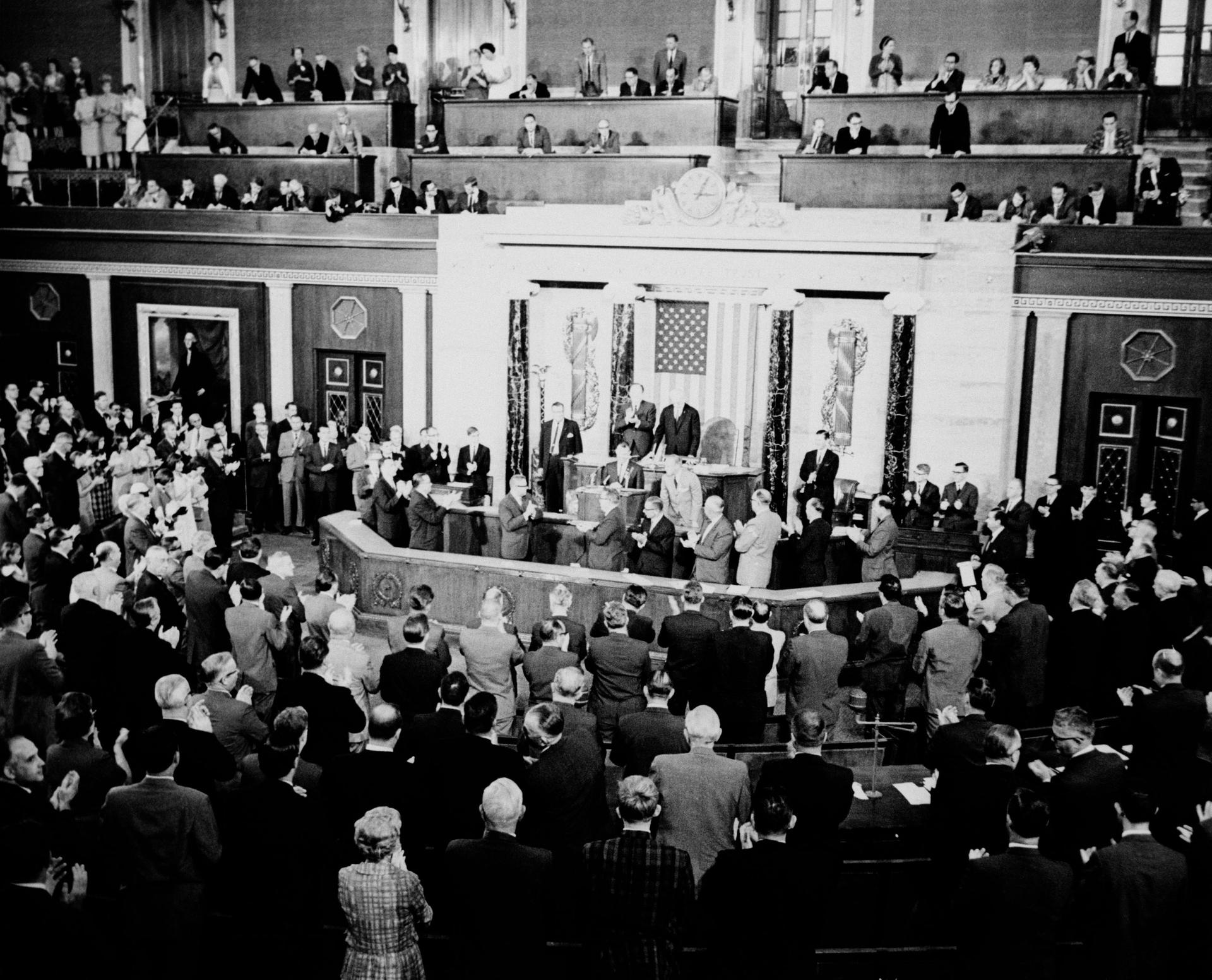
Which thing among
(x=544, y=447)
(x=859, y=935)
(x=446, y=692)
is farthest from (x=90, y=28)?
(x=859, y=935)

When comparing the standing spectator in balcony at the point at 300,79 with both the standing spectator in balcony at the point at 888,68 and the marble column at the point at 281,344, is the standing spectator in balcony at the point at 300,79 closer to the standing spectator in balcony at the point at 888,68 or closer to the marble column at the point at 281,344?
the marble column at the point at 281,344

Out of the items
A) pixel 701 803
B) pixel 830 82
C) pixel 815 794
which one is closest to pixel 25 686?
pixel 701 803

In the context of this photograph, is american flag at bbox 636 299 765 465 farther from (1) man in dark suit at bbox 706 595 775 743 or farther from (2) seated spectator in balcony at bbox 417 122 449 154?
(1) man in dark suit at bbox 706 595 775 743

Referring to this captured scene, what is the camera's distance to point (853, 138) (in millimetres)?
16516

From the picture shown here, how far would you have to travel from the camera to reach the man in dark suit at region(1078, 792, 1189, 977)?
5.41 meters

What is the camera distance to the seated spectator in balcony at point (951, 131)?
1594cm

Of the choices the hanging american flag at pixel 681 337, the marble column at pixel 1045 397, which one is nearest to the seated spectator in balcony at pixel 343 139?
the hanging american flag at pixel 681 337

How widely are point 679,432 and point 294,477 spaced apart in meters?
4.86

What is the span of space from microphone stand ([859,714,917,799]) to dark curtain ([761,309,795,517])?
6.73 meters

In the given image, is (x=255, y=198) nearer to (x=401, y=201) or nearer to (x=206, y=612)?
(x=401, y=201)

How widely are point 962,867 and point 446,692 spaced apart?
2.61 metres

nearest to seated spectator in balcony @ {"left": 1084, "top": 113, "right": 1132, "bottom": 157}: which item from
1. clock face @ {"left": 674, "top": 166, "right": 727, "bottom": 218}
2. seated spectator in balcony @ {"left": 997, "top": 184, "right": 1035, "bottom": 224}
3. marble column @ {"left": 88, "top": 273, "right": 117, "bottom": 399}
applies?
seated spectator in balcony @ {"left": 997, "top": 184, "right": 1035, "bottom": 224}

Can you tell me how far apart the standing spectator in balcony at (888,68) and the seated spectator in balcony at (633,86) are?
10.2 feet

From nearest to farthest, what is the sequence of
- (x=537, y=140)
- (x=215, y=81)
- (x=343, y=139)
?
(x=537, y=140) → (x=343, y=139) → (x=215, y=81)
